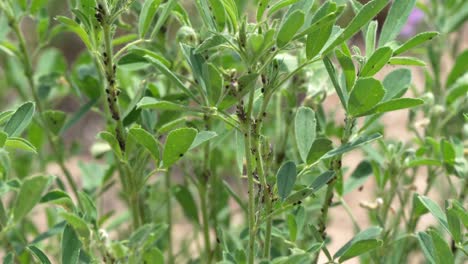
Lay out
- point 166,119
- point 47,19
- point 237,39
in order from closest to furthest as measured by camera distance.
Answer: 1. point 237,39
2. point 166,119
3. point 47,19

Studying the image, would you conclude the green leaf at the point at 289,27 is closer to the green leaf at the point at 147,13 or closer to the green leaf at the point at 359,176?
the green leaf at the point at 147,13

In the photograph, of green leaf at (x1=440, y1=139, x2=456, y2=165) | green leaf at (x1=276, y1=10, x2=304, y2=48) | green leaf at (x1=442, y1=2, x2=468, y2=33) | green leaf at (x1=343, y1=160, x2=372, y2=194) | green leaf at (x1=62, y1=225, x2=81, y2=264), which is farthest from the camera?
green leaf at (x1=442, y1=2, x2=468, y2=33)

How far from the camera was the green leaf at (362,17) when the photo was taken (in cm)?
62

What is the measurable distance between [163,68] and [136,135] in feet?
0.27

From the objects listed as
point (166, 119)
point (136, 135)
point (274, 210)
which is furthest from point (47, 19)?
point (274, 210)

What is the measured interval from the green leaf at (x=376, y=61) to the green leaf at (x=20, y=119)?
32cm

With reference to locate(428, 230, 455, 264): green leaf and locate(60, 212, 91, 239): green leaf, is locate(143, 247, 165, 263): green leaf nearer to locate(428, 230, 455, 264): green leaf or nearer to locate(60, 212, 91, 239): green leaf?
locate(60, 212, 91, 239): green leaf

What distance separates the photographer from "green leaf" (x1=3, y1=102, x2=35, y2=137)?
2.30 feet

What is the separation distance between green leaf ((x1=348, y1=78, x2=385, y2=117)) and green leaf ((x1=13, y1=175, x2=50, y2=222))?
0.95 feet

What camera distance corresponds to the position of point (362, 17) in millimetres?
624

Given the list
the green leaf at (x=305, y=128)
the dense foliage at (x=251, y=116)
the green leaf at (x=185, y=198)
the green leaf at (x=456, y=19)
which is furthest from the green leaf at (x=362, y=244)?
the green leaf at (x=456, y=19)

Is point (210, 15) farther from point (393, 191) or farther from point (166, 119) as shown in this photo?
point (393, 191)

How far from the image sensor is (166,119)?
89 centimetres

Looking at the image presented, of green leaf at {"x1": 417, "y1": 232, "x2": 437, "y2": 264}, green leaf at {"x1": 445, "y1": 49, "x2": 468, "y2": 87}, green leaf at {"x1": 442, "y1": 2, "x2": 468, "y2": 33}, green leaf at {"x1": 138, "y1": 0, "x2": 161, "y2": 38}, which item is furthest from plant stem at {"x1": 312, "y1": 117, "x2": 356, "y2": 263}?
green leaf at {"x1": 442, "y1": 2, "x2": 468, "y2": 33}
